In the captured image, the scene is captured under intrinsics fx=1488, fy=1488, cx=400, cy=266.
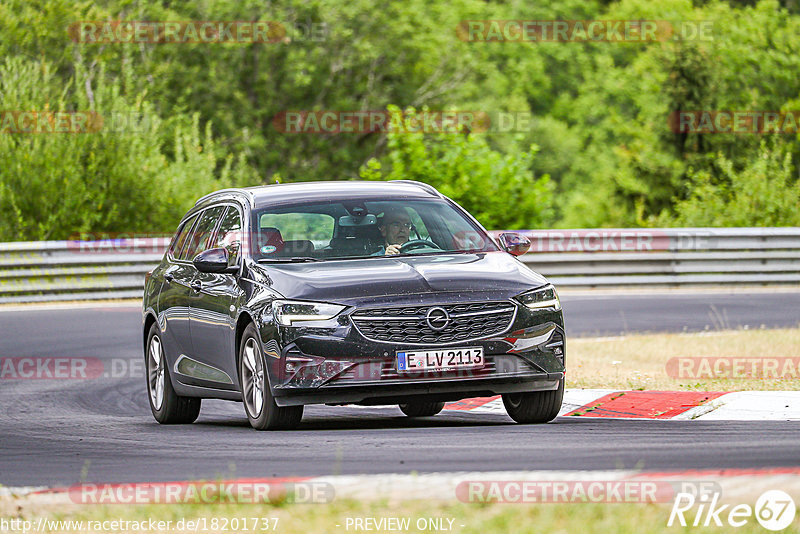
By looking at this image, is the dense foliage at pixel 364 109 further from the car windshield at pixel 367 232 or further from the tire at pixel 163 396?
the car windshield at pixel 367 232

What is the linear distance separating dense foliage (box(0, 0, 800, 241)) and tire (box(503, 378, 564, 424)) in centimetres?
1772

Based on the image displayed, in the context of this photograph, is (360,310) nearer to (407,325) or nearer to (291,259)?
(407,325)

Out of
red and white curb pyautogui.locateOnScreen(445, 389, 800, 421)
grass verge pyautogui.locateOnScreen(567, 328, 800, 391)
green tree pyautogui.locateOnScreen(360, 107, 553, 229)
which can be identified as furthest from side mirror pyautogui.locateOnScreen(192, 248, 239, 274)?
green tree pyautogui.locateOnScreen(360, 107, 553, 229)

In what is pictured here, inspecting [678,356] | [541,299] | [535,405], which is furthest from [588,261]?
[541,299]

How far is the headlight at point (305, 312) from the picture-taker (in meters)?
8.91

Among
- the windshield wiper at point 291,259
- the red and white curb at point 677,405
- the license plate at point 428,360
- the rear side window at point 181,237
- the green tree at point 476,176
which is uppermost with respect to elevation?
the windshield wiper at point 291,259

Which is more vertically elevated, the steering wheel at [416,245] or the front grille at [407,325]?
the steering wheel at [416,245]

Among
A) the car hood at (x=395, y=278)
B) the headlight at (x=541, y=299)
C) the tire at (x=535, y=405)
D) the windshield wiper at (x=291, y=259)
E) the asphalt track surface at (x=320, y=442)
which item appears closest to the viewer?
the asphalt track surface at (x=320, y=442)

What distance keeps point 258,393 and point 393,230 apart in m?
1.55

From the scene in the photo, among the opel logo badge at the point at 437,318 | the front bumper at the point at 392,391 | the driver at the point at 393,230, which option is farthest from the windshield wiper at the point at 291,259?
the opel logo badge at the point at 437,318

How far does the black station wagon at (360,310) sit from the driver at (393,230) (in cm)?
1

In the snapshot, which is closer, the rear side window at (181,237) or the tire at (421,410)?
the tire at (421,410)

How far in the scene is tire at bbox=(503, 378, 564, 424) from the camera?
31.4 feet

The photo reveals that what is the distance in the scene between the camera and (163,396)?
1133 cm
